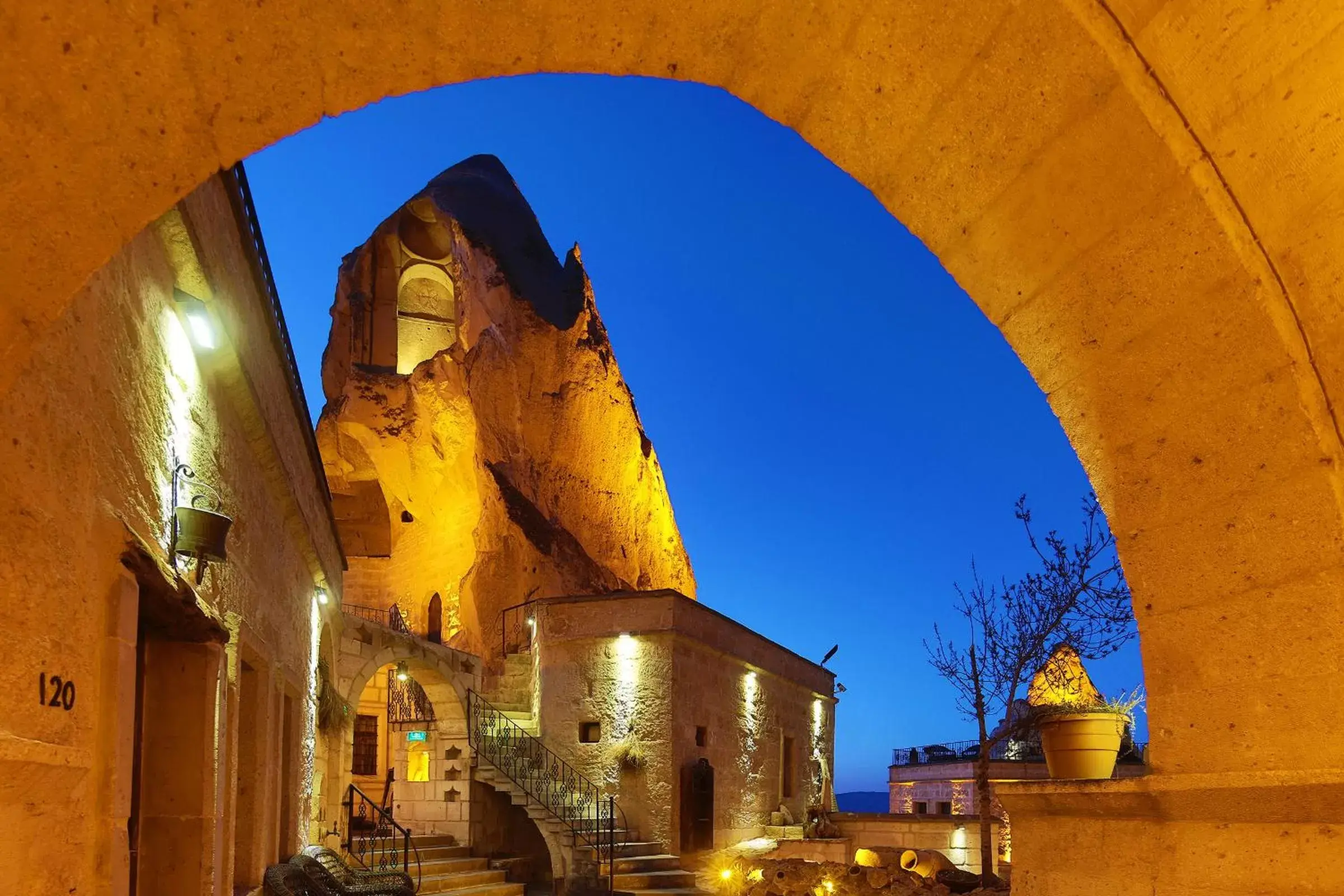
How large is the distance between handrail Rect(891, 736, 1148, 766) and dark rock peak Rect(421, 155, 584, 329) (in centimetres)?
1626

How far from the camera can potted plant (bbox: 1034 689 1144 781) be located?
141 inches

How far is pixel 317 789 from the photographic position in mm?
11344

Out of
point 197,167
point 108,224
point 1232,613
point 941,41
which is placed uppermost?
point 941,41

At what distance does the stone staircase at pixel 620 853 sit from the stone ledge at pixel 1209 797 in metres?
12.6

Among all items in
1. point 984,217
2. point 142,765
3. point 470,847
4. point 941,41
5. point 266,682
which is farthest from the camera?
point 470,847

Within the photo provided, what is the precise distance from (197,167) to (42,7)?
0.37 m

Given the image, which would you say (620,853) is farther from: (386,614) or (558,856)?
(386,614)

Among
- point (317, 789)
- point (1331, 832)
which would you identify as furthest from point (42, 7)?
point (317, 789)

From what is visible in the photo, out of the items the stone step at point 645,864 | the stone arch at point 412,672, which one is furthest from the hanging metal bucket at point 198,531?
the stone step at point 645,864

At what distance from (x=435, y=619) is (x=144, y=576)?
23.5m

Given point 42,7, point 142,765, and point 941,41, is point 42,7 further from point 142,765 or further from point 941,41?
point 142,765

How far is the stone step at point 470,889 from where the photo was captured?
12.6 m

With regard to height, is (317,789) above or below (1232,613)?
below

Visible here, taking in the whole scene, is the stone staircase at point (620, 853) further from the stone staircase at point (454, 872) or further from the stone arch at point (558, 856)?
the stone staircase at point (454, 872)
